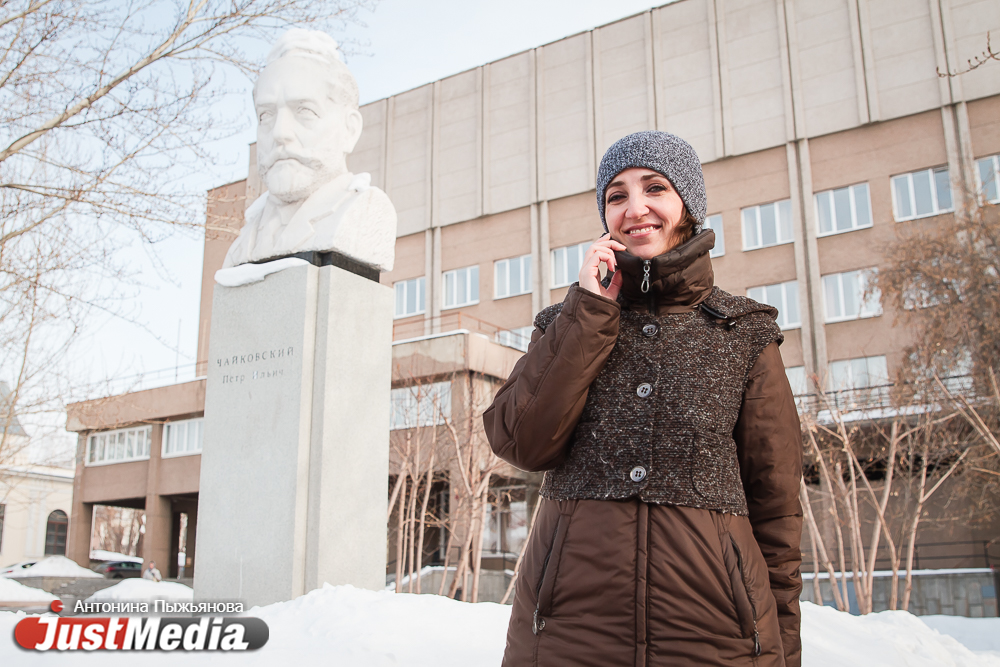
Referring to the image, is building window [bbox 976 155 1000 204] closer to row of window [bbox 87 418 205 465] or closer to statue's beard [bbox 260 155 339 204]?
statue's beard [bbox 260 155 339 204]

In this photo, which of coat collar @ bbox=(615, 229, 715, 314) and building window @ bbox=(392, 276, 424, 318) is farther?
building window @ bbox=(392, 276, 424, 318)

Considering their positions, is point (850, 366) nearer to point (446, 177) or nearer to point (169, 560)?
point (446, 177)

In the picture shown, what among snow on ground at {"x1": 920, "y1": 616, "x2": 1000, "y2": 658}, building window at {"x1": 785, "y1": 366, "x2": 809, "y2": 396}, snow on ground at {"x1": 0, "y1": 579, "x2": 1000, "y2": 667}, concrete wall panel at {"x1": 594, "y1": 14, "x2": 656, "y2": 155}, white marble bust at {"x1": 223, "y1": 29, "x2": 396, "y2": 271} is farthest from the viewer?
concrete wall panel at {"x1": 594, "y1": 14, "x2": 656, "y2": 155}

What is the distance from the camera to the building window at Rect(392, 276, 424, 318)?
33.8 meters

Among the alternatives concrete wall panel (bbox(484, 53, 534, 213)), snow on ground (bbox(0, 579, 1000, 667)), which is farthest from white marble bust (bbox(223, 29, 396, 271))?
concrete wall panel (bbox(484, 53, 534, 213))

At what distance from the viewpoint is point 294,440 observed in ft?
24.3

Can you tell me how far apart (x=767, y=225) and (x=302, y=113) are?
21938 mm

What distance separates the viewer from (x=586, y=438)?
2.15 meters

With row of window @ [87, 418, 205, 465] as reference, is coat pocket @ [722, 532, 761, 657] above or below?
below

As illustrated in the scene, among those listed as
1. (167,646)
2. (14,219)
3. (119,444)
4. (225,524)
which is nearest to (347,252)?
(225,524)

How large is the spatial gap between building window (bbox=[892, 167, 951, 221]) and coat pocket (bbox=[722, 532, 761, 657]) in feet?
84.7

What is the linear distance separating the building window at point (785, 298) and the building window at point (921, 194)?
12.2ft

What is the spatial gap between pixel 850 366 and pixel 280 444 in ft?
70.1

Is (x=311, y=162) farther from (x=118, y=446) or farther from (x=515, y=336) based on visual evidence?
(x=118, y=446)
